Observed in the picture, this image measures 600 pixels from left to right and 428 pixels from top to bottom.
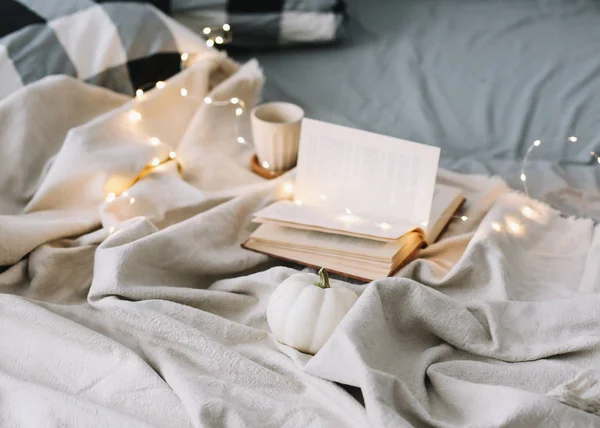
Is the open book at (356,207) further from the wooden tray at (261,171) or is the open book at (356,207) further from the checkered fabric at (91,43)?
the checkered fabric at (91,43)

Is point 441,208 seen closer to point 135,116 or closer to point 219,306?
point 219,306

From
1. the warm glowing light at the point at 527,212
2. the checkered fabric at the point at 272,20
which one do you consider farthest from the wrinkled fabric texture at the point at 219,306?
the checkered fabric at the point at 272,20

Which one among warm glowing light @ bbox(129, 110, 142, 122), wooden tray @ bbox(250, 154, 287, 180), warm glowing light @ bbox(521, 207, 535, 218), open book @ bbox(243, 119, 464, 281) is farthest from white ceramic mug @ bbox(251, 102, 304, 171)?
warm glowing light @ bbox(521, 207, 535, 218)

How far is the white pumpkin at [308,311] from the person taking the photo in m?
0.86

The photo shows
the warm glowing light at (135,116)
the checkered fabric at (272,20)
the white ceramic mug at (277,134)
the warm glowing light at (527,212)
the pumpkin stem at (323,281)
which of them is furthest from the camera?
the checkered fabric at (272,20)

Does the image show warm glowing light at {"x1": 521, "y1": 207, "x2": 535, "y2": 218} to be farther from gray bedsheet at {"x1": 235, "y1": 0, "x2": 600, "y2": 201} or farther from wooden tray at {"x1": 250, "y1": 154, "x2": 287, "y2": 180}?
wooden tray at {"x1": 250, "y1": 154, "x2": 287, "y2": 180}

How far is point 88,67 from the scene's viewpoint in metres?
1.39

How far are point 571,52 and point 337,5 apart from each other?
524mm

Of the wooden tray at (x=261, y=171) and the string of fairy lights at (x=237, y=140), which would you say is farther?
the wooden tray at (x=261, y=171)

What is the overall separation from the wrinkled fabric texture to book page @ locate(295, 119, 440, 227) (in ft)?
0.24

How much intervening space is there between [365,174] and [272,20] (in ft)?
2.31

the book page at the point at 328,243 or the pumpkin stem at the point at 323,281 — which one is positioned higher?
the pumpkin stem at the point at 323,281

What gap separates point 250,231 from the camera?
113 cm

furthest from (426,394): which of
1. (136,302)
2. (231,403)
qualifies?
(136,302)
